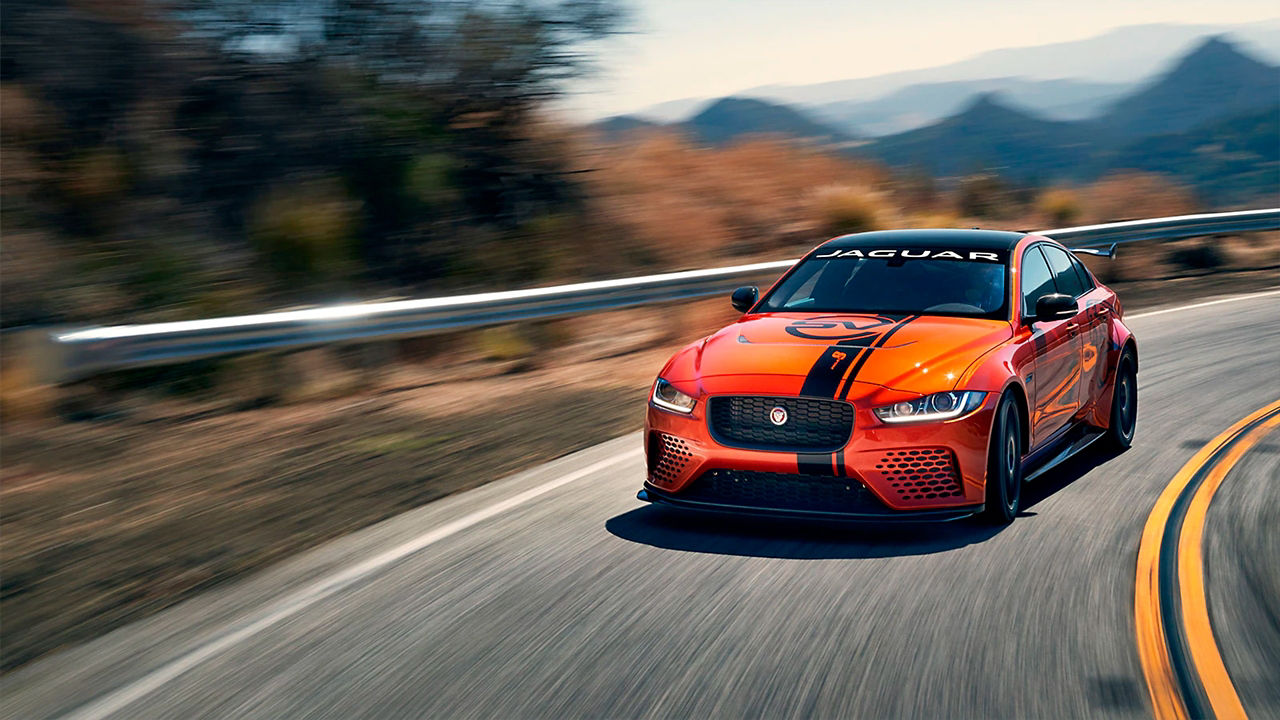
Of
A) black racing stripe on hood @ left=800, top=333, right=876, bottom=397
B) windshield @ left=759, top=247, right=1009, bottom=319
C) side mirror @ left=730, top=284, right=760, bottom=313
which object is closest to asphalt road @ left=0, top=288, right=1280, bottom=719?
black racing stripe on hood @ left=800, top=333, right=876, bottom=397

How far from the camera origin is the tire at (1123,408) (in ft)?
28.9

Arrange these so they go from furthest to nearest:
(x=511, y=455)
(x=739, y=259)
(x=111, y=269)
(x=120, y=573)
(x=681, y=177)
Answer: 1. (x=681, y=177)
2. (x=739, y=259)
3. (x=111, y=269)
4. (x=511, y=455)
5. (x=120, y=573)

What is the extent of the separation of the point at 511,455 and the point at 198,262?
16.7 ft

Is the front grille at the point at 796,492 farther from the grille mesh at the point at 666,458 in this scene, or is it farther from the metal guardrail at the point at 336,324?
the metal guardrail at the point at 336,324

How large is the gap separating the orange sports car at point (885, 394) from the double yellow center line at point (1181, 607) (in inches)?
29.8

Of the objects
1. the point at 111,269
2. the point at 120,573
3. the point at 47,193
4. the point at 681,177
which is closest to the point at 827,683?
the point at 120,573

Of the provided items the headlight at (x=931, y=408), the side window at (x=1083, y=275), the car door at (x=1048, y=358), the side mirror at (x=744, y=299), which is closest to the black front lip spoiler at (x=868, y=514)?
the headlight at (x=931, y=408)

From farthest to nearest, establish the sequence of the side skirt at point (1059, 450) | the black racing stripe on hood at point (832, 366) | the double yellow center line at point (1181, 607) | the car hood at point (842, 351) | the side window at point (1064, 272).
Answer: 1. the side window at point (1064, 272)
2. the side skirt at point (1059, 450)
3. the car hood at point (842, 351)
4. the black racing stripe on hood at point (832, 366)
5. the double yellow center line at point (1181, 607)

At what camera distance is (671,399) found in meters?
6.97

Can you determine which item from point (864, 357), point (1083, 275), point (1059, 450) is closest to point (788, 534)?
point (864, 357)

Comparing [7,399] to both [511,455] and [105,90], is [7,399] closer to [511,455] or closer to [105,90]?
[511,455]

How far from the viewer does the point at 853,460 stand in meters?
6.38

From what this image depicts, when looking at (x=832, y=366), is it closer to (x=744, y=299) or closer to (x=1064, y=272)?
(x=744, y=299)

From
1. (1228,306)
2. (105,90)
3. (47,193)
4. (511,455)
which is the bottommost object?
(1228,306)
